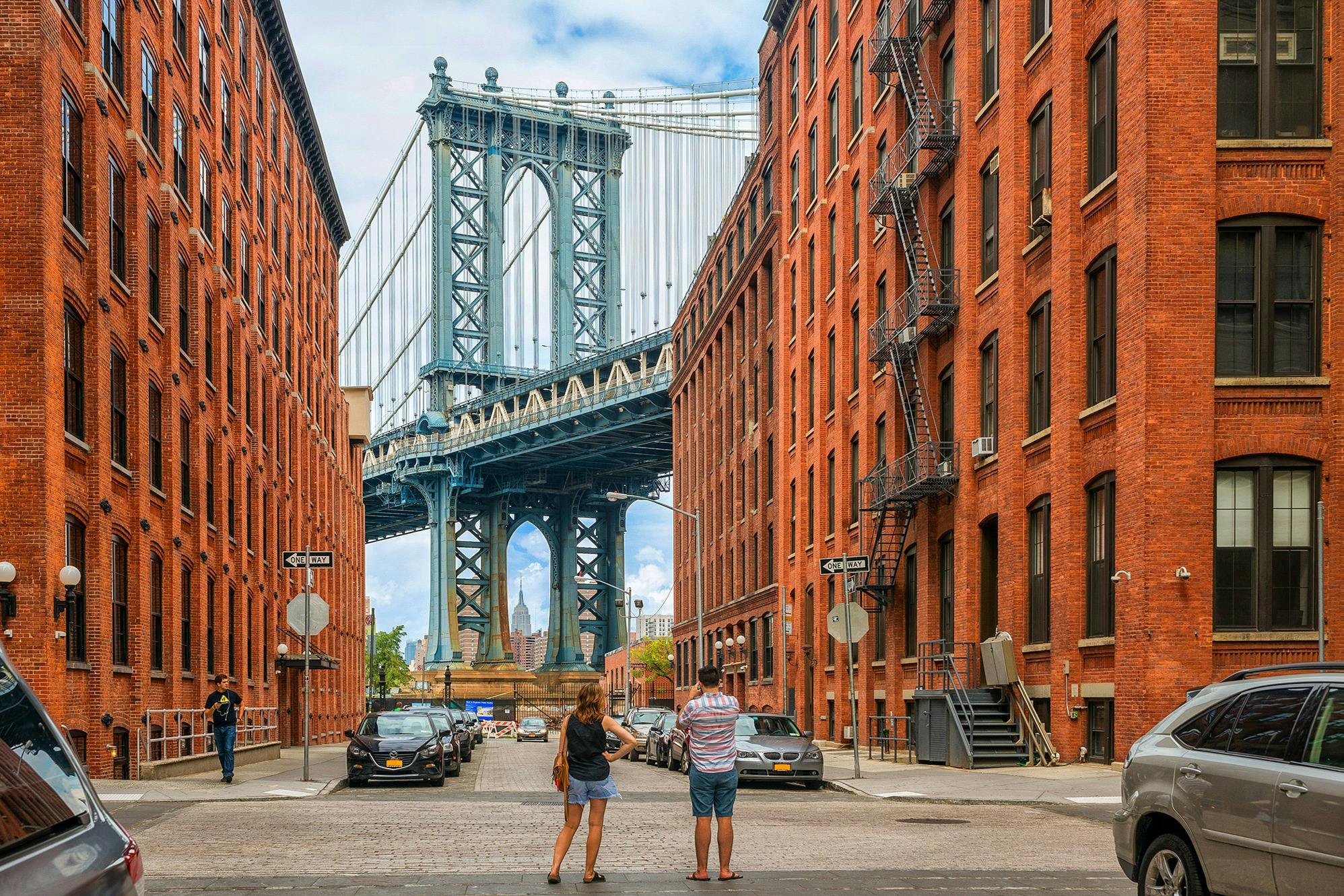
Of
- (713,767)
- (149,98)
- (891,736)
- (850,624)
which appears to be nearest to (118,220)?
(149,98)

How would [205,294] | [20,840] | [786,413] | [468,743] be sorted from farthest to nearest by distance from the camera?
[786,413]
[468,743]
[205,294]
[20,840]

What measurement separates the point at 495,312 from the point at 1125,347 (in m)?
82.5

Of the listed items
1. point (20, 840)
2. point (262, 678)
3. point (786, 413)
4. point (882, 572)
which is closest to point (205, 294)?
point (262, 678)

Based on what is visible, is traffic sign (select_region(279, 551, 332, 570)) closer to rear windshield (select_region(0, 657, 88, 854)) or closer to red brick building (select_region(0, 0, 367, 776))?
red brick building (select_region(0, 0, 367, 776))

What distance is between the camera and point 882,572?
1511 inches

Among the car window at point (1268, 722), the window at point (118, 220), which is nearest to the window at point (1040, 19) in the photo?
the window at point (118, 220)

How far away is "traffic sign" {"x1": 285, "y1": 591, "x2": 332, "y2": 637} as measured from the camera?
1003 inches

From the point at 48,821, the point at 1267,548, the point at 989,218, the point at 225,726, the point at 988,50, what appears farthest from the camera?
the point at 988,50

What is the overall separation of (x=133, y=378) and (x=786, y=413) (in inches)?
1070

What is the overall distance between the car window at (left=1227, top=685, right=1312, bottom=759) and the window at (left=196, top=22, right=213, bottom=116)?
111 feet

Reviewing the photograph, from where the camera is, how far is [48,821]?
13.1ft

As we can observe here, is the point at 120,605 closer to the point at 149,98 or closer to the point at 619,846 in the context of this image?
the point at 149,98

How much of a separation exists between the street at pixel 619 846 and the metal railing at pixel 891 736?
33.8ft

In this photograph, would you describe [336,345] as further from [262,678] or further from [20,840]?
[20,840]
